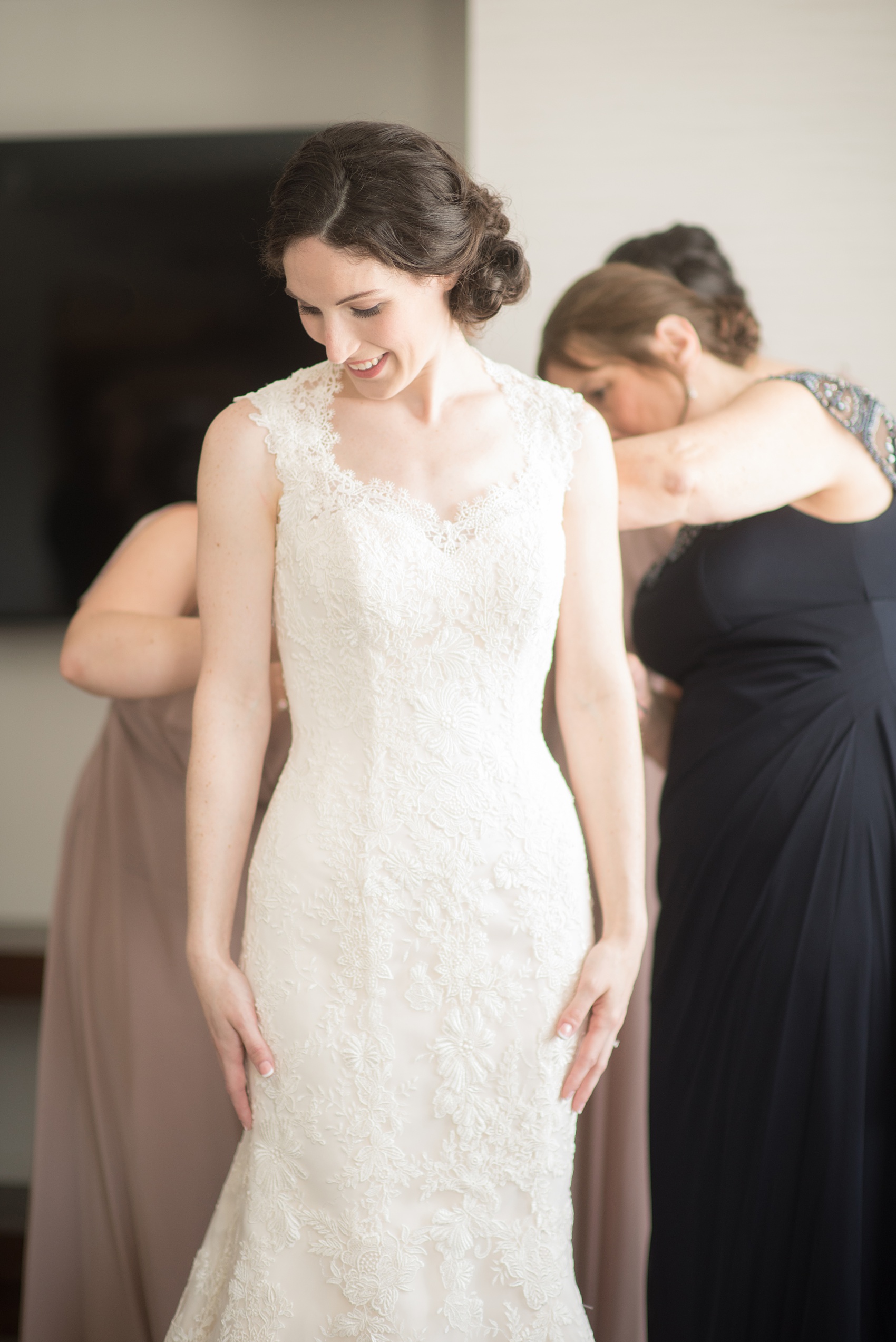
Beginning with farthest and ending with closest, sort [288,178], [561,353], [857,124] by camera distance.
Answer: [857,124]
[561,353]
[288,178]

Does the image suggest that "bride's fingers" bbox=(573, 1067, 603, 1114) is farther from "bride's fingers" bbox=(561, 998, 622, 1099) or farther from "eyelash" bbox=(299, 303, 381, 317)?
"eyelash" bbox=(299, 303, 381, 317)

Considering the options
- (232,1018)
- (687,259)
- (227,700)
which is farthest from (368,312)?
(687,259)

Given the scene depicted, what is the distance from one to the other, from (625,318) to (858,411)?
1.25ft

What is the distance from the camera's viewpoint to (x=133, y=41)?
8.00 feet

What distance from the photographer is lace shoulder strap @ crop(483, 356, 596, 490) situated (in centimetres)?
113

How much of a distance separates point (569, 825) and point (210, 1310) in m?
0.66

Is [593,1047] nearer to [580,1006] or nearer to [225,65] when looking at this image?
[580,1006]

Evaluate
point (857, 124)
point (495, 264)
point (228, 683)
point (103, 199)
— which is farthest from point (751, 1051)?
point (103, 199)

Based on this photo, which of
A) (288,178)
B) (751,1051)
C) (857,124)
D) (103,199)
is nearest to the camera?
(288,178)

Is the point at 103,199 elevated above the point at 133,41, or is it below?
below

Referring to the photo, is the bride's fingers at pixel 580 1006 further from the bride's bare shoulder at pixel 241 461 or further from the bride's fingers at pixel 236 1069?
the bride's bare shoulder at pixel 241 461

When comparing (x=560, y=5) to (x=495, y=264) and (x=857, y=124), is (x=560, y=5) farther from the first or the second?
(x=495, y=264)

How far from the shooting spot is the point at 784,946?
Answer: 4.43ft

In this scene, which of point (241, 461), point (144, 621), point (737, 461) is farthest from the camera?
point (144, 621)
